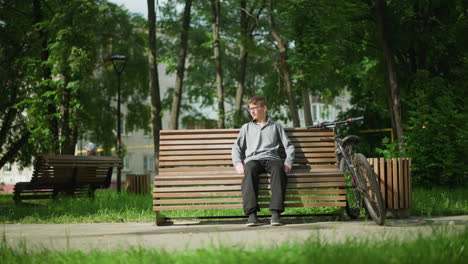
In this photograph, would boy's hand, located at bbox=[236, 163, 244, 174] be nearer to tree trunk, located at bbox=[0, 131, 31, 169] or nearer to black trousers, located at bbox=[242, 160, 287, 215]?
black trousers, located at bbox=[242, 160, 287, 215]

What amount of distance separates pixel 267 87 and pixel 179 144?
55.0 feet

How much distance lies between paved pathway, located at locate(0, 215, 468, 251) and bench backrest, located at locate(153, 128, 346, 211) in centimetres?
32

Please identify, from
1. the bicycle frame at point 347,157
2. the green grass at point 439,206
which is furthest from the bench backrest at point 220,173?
the green grass at point 439,206

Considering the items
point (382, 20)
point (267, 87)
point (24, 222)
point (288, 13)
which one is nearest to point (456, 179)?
point (382, 20)

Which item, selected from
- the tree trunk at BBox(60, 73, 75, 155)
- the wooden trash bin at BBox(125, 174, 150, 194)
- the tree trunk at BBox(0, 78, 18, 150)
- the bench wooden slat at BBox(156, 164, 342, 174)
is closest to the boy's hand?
the bench wooden slat at BBox(156, 164, 342, 174)

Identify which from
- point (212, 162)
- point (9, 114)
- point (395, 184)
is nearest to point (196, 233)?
point (212, 162)

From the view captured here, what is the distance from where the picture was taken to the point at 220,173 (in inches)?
298

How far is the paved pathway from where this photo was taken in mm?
5453

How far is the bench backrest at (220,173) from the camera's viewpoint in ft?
23.9

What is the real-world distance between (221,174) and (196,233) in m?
1.29

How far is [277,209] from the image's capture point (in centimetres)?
706

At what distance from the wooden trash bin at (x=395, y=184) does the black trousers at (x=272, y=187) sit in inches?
55.8

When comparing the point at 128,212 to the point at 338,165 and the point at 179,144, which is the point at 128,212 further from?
the point at 338,165

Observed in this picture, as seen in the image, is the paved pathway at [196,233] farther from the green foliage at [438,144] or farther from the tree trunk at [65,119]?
the tree trunk at [65,119]
